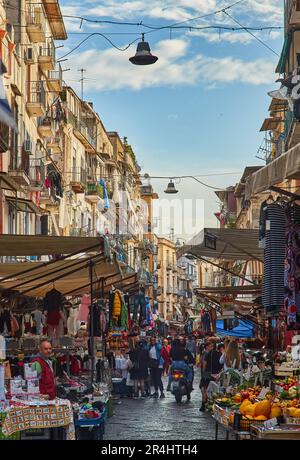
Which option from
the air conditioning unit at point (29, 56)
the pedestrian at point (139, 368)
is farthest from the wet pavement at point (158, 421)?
the air conditioning unit at point (29, 56)

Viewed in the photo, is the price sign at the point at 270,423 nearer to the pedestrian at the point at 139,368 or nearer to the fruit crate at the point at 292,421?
the fruit crate at the point at 292,421

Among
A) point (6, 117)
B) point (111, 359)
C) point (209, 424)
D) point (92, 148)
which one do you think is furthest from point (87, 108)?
point (6, 117)

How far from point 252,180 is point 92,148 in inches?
1559

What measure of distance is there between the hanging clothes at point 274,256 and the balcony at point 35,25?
2084 centimetres

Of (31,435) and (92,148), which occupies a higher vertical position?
(92,148)

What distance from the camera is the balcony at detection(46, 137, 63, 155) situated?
35656 mm

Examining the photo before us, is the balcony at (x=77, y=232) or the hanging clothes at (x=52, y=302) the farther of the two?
the balcony at (x=77, y=232)

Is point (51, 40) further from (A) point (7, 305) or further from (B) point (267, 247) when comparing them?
(B) point (267, 247)

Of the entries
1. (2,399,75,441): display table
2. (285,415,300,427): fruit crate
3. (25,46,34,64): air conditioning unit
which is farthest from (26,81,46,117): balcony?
(285,415,300,427): fruit crate

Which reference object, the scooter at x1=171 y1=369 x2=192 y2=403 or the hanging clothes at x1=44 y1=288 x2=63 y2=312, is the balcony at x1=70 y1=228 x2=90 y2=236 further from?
the hanging clothes at x1=44 y1=288 x2=63 y2=312

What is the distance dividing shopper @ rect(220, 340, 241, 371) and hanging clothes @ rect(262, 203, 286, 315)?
33.4 ft

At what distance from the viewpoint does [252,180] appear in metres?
10.1

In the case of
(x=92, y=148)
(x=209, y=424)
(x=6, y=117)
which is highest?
(x=92, y=148)

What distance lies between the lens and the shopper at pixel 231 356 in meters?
20.6
